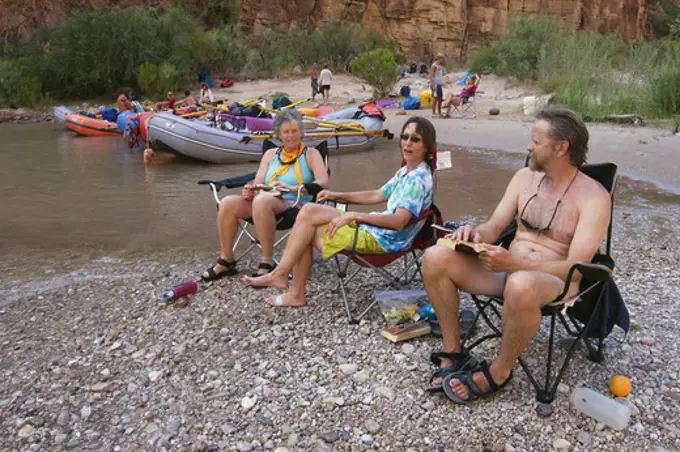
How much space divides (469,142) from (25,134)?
12.1 m

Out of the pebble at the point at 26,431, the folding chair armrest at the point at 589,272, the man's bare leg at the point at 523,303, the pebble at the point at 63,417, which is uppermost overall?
the folding chair armrest at the point at 589,272

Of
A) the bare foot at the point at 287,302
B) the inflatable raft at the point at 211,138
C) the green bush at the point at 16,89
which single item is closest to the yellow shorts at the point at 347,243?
the bare foot at the point at 287,302

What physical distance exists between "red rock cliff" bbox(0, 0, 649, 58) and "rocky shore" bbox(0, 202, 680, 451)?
97.0 ft

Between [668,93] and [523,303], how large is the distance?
10.8 meters

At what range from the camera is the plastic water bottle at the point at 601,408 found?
247cm

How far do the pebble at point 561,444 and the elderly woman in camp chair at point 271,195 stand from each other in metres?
2.34

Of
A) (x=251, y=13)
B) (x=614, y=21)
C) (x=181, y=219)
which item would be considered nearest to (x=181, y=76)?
(x=251, y=13)

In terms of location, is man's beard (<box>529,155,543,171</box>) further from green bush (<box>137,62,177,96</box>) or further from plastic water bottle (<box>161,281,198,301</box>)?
green bush (<box>137,62,177,96</box>)

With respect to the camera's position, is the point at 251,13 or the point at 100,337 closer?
the point at 100,337

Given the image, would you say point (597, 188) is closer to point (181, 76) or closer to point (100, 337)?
point (100, 337)

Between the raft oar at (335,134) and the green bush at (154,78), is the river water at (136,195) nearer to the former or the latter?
the raft oar at (335,134)

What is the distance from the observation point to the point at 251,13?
32906 millimetres

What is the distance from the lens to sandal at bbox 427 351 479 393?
2725mm

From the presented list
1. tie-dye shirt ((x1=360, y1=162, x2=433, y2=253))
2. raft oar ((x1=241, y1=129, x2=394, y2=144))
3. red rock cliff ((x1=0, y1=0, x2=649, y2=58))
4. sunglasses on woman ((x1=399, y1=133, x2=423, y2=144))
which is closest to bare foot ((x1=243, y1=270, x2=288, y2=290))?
tie-dye shirt ((x1=360, y1=162, x2=433, y2=253))
